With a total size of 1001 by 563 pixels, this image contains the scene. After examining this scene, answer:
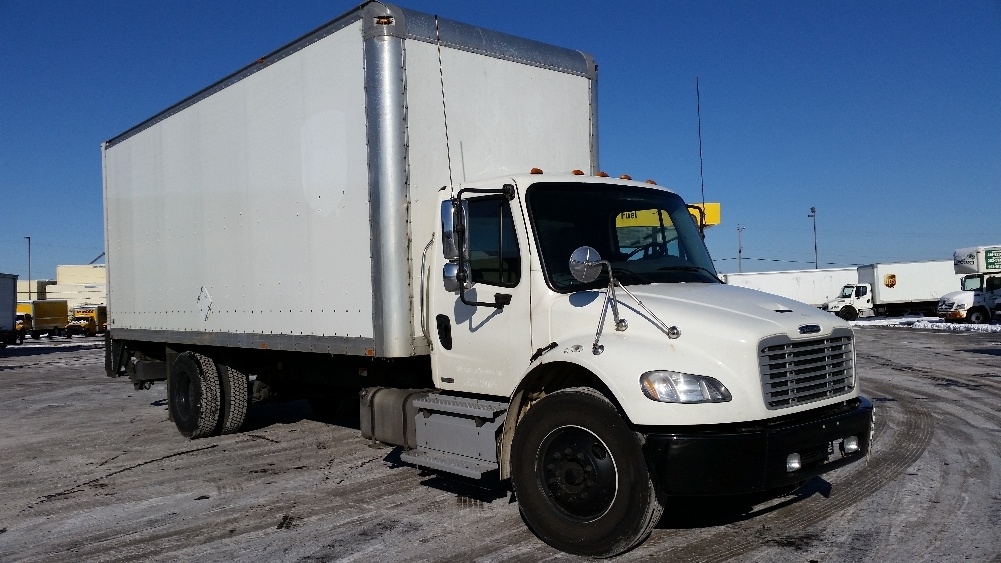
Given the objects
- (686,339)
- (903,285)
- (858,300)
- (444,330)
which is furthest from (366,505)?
(903,285)

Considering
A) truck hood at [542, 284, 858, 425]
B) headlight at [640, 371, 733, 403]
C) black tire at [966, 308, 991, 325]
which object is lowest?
black tire at [966, 308, 991, 325]

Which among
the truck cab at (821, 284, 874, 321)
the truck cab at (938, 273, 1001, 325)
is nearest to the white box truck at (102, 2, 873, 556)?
the truck cab at (938, 273, 1001, 325)

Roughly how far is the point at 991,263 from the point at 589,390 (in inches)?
1523

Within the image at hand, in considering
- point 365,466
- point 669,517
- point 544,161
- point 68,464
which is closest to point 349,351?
point 365,466

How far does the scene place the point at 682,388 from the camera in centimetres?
439

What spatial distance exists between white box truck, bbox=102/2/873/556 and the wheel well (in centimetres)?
2

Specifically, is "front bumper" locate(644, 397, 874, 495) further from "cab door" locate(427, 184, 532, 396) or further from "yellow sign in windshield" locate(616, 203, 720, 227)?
"yellow sign in windshield" locate(616, 203, 720, 227)

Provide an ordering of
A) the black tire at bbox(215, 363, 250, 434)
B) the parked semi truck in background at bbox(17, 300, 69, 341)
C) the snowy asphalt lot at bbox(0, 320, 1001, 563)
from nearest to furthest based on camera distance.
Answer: the snowy asphalt lot at bbox(0, 320, 1001, 563)
the black tire at bbox(215, 363, 250, 434)
the parked semi truck in background at bbox(17, 300, 69, 341)

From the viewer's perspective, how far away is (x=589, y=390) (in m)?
4.78

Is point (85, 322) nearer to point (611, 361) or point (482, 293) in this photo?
point (482, 293)

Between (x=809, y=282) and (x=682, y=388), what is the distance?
50.5 metres

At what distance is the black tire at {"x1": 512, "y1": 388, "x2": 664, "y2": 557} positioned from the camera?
4.49m

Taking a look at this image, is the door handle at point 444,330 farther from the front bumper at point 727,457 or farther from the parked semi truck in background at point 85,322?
the parked semi truck in background at point 85,322

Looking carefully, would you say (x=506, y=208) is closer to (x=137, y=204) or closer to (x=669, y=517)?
(x=669, y=517)
